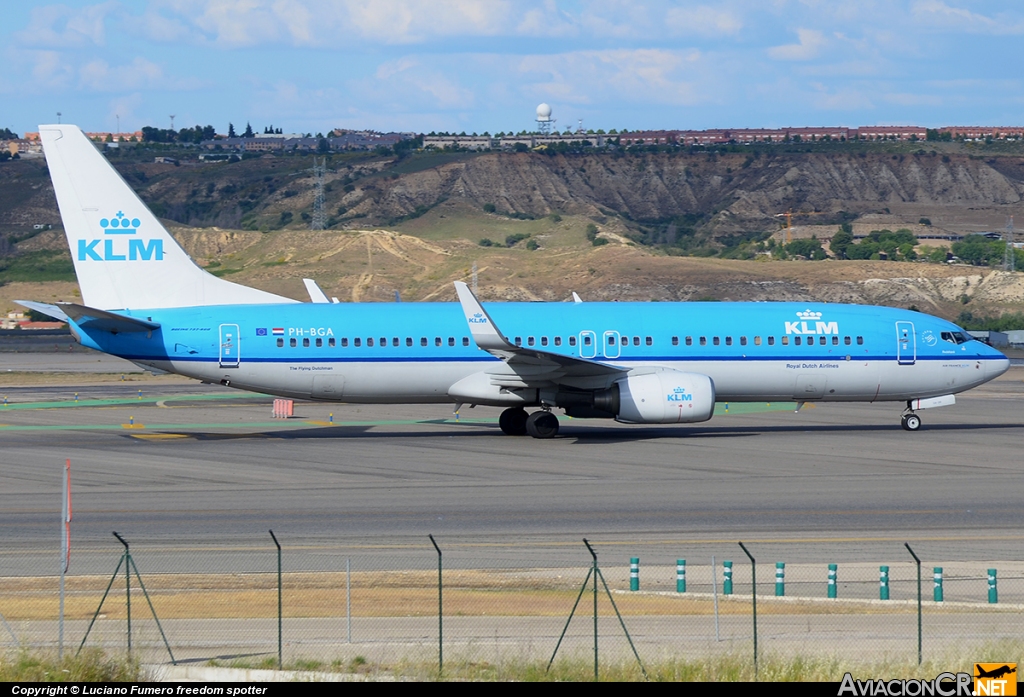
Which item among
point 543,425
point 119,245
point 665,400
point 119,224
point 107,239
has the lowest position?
point 543,425

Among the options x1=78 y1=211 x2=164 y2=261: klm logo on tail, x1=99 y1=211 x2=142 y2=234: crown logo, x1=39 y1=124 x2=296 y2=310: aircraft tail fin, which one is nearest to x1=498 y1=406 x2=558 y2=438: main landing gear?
x1=39 y1=124 x2=296 y2=310: aircraft tail fin

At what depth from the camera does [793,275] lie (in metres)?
134

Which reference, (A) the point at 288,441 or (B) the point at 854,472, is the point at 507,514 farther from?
(A) the point at 288,441

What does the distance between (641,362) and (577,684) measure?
29.0 m

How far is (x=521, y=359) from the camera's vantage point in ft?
136

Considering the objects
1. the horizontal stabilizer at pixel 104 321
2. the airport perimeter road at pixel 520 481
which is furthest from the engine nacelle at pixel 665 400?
the horizontal stabilizer at pixel 104 321

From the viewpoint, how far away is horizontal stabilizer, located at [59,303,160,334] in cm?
4074

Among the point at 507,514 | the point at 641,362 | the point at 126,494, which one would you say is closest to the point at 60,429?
the point at 126,494

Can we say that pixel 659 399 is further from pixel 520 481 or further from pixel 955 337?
pixel 955 337

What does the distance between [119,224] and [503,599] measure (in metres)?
27.8

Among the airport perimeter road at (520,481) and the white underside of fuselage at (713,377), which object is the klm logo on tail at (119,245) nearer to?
the white underside of fuselage at (713,377)

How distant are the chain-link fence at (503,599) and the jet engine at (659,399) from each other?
15567 millimetres

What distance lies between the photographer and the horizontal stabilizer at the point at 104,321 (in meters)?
40.7

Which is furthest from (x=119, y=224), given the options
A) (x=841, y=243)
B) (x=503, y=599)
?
(x=841, y=243)
